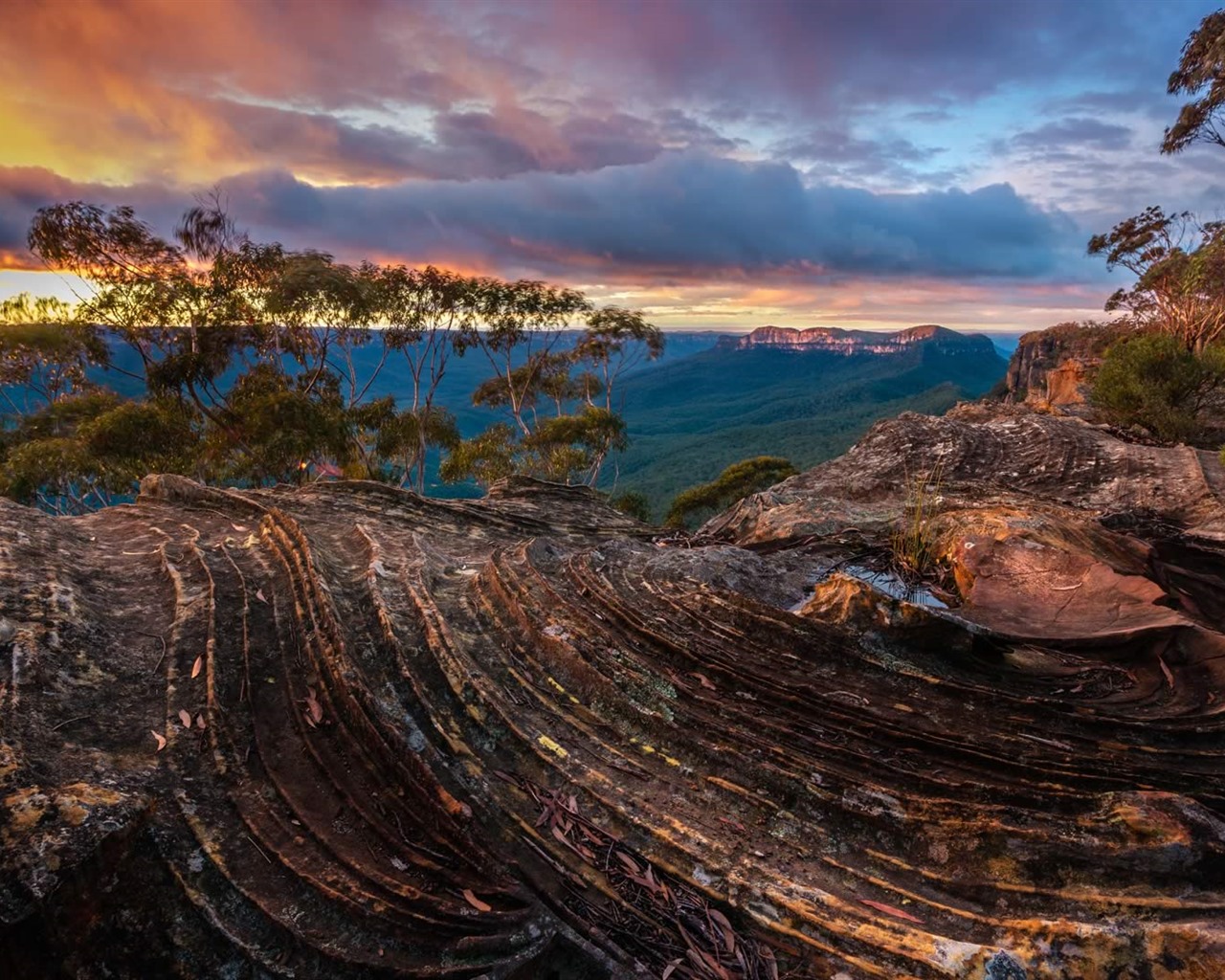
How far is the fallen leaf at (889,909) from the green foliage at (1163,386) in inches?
845

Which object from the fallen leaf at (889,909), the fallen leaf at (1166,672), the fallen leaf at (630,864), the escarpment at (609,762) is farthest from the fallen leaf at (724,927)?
the fallen leaf at (1166,672)

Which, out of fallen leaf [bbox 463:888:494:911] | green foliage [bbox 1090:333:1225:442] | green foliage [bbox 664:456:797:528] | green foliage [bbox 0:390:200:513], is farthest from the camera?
green foliage [bbox 664:456:797:528]

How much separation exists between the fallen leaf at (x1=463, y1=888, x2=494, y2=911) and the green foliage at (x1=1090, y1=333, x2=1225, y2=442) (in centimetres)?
2319

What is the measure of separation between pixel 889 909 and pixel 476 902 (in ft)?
7.79

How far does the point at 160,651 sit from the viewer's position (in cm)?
527

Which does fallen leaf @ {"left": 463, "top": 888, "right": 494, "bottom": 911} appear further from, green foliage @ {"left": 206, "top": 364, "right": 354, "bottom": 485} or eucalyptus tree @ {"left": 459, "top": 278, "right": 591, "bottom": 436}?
eucalyptus tree @ {"left": 459, "top": 278, "right": 591, "bottom": 436}

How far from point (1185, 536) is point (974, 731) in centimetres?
527

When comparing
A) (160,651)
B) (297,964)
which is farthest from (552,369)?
(297,964)

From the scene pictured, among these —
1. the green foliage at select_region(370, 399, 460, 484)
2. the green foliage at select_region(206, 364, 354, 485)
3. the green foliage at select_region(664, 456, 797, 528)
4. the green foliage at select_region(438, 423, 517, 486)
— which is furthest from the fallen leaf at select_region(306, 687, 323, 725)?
the green foliage at select_region(664, 456, 797, 528)

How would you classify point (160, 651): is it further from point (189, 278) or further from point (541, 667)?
point (189, 278)

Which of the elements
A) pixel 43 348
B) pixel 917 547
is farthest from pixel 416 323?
pixel 917 547

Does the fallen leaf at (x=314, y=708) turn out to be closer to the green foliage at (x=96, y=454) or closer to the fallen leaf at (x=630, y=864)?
the fallen leaf at (x=630, y=864)

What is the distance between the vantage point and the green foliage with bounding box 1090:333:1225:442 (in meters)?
19.0

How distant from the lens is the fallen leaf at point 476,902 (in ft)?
11.4
